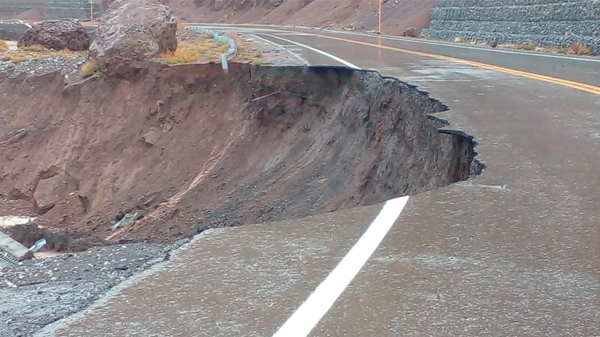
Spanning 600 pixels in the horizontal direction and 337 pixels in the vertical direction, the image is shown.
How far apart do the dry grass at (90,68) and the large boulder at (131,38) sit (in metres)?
0.16

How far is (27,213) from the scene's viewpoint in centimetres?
1897

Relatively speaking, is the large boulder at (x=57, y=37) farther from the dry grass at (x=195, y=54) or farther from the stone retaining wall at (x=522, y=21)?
the stone retaining wall at (x=522, y=21)

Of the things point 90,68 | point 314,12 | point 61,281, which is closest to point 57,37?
point 90,68

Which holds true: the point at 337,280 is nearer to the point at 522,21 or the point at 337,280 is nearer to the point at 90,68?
the point at 90,68

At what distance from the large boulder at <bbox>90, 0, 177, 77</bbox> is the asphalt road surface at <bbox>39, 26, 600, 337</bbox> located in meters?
13.8

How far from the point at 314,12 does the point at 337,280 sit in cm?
5157

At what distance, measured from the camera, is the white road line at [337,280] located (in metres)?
3.39

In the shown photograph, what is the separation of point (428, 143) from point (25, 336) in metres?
7.21

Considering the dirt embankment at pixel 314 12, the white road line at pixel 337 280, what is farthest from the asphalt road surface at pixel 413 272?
the dirt embankment at pixel 314 12

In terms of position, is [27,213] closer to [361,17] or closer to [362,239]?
[362,239]

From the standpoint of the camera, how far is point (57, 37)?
24641 mm

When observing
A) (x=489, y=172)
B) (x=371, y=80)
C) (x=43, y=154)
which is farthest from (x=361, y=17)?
(x=489, y=172)

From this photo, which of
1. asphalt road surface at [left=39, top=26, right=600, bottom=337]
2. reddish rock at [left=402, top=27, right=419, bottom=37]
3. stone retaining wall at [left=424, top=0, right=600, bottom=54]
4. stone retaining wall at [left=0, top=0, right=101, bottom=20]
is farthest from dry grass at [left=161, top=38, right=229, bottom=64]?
stone retaining wall at [left=0, top=0, right=101, bottom=20]

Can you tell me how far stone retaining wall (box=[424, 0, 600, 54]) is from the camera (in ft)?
A: 68.5
